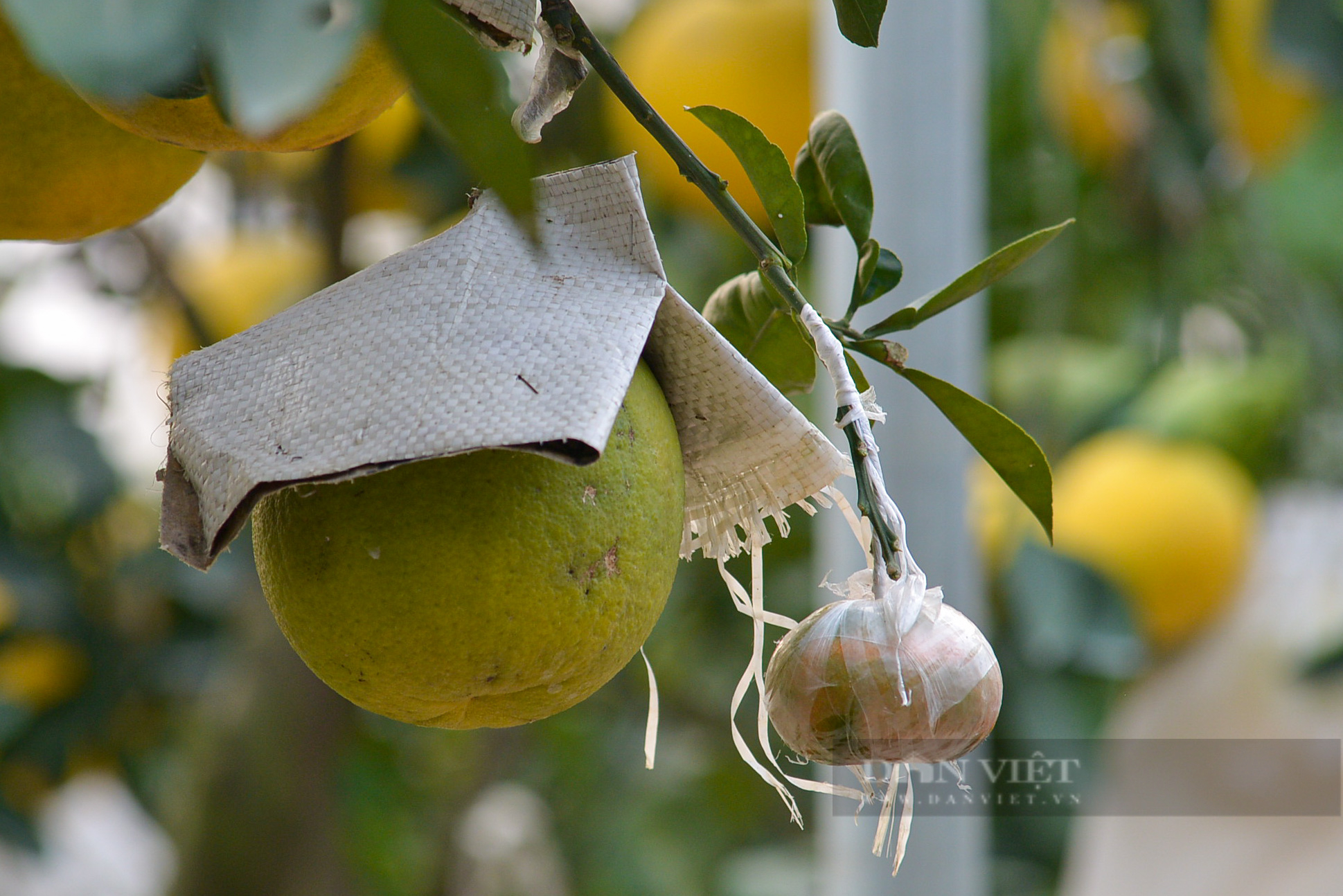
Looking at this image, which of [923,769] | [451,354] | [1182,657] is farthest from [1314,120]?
[451,354]

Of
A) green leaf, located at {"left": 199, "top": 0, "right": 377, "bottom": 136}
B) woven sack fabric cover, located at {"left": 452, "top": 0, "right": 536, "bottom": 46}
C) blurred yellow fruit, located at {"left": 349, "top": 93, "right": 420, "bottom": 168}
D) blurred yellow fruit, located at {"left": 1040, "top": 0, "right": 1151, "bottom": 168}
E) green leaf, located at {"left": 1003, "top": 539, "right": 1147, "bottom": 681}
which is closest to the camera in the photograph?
green leaf, located at {"left": 199, "top": 0, "right": 377, "bottom": 136}

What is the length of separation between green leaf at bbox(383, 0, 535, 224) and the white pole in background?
637 millimetres

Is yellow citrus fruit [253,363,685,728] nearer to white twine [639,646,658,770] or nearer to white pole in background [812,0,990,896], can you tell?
white twine [639,646,658,770]

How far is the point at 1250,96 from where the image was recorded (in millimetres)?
1118

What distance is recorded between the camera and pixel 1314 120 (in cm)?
117

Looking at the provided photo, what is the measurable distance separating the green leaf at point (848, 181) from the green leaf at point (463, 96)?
0.45 feet

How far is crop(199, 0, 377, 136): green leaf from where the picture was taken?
15 centimetres

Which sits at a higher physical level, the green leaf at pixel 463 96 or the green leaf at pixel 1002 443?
the green leaf at pixel 463 96

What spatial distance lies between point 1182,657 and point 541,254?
1379mm

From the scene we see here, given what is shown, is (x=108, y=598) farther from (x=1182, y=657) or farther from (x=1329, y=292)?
(x=1329, y=292)

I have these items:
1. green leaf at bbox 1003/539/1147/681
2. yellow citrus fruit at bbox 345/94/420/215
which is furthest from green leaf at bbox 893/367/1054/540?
green leaf at bbox 1003/539/1147/681

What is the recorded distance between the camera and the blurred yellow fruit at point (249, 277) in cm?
114

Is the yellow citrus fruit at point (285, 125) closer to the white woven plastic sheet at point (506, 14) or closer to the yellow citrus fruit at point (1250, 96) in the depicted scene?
the white woven plastic sheet at point (506, 14)

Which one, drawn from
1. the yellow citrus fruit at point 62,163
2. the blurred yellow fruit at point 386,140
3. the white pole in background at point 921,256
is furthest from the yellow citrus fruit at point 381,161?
the yellow citrus fruit at point 62,163
